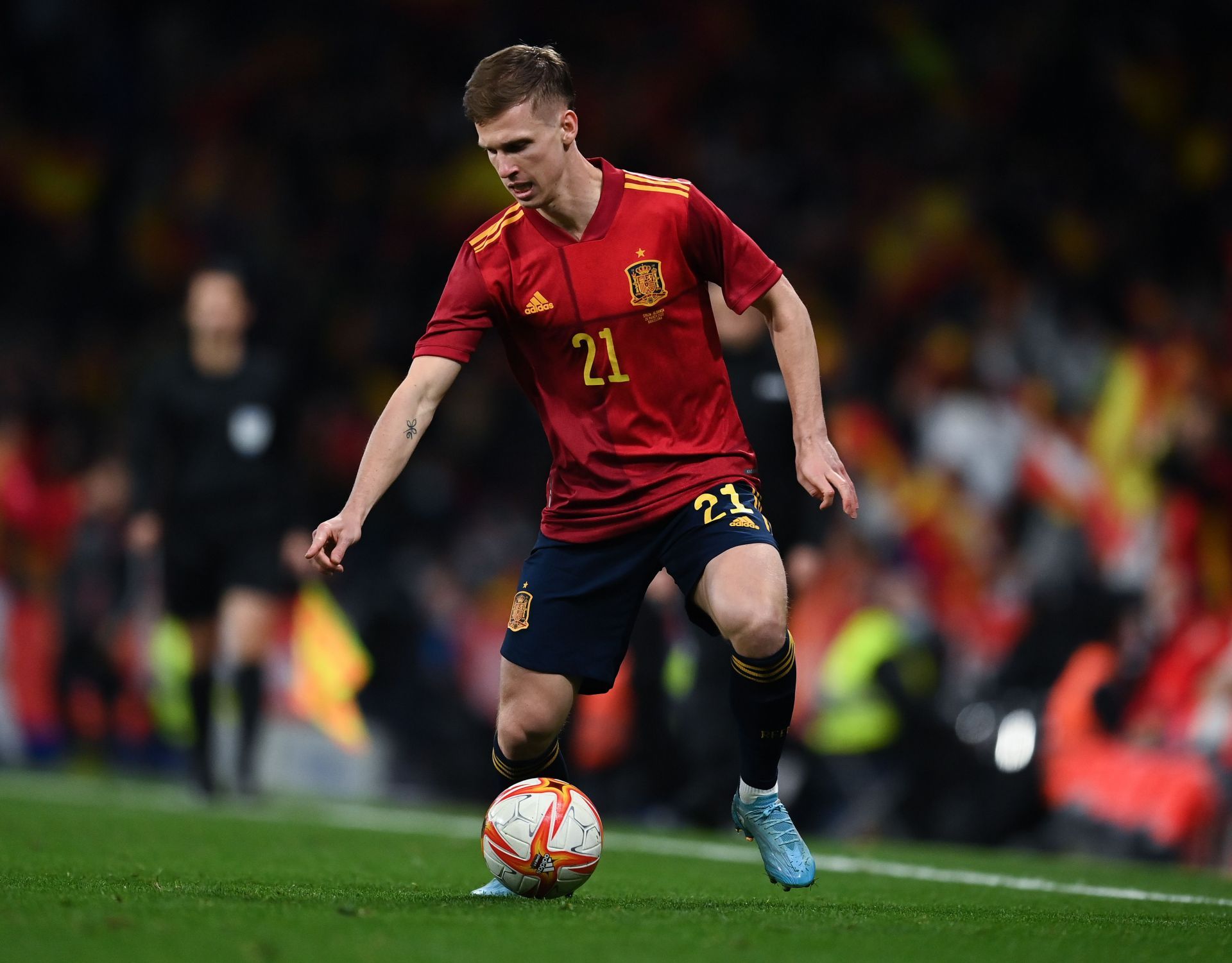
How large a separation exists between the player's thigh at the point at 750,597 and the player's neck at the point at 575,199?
0.94 meters

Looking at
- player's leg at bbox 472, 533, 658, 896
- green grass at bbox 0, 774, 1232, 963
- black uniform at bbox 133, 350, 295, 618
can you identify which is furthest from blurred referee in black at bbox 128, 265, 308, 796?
player's leg at bbox 472, 533, 658, 896

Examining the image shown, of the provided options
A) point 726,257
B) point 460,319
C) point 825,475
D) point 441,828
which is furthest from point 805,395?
point 441,828

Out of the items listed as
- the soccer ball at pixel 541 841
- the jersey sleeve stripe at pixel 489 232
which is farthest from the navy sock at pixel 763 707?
the jersey sleeve stripe at pixel 489 232

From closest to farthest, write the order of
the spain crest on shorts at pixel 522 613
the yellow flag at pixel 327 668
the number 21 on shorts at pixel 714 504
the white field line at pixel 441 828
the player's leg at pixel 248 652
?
the number 21 on shorts at pixel 714 504
the spain crest on shorts at pixel 522 613
the white field line at pixel 441 828
the player's leg at pixel 248 652
the yellow flag at pixel 327 668

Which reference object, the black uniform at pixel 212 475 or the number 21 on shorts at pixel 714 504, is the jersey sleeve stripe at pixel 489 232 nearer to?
the number 21 on shorts at pixel 714 504

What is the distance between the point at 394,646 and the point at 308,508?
9.55 feet

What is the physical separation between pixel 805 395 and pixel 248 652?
14.9 feet

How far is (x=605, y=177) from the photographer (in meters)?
4.71

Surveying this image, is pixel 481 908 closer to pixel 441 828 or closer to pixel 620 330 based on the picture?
pixel 620 330

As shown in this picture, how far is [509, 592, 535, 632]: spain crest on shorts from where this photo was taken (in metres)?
4.66

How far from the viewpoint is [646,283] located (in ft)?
15.1

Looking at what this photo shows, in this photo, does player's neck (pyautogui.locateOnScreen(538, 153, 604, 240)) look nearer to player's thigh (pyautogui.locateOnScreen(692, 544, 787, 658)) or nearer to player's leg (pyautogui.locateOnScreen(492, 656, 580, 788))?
player's thigh (pyautogui.locateOnScreen(692, 544, 787, 658))

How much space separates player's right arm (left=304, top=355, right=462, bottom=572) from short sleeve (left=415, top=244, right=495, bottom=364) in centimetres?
3

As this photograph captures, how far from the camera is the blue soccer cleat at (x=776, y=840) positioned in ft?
14.8
